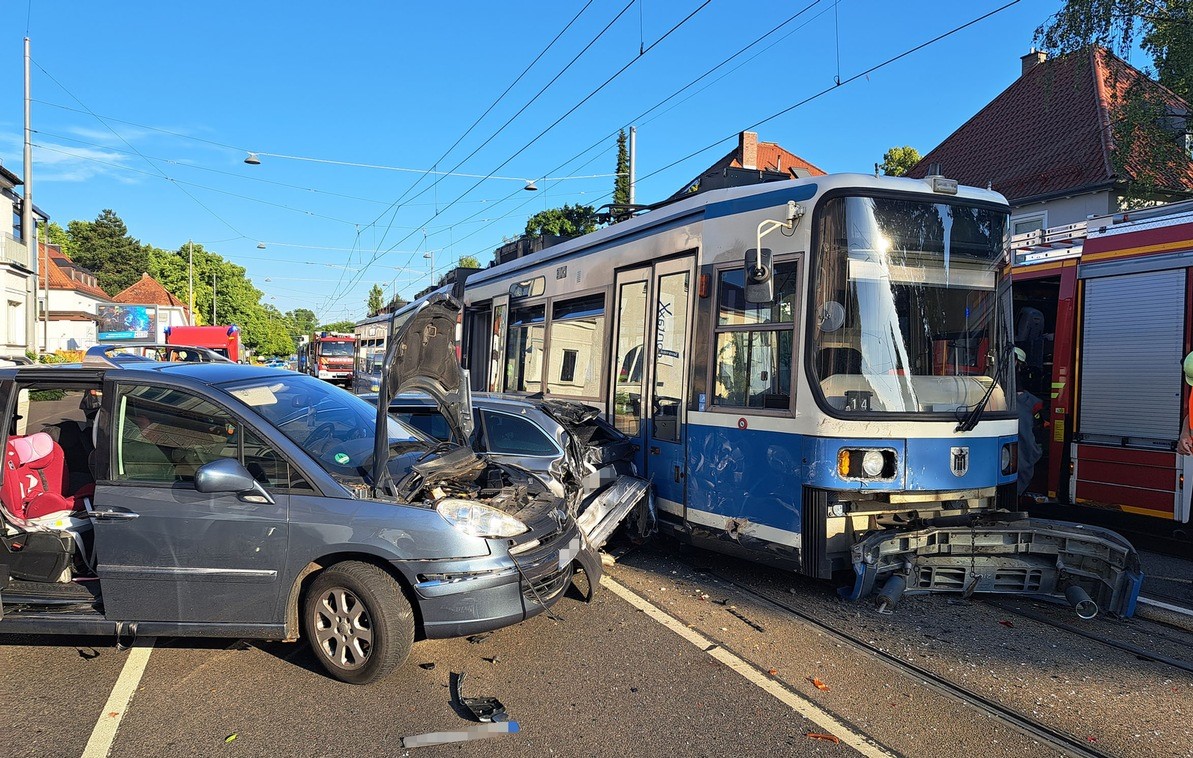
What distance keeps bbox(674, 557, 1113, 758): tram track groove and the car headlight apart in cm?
225

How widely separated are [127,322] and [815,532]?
49.4 meters

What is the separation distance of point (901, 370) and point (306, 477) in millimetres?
4087

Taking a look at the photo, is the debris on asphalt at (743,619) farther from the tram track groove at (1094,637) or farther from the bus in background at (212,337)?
the bus in background at (212,337)

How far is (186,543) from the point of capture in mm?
4152

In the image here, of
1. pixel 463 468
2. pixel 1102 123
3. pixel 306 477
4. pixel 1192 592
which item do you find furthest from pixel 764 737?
pixel 1102 123

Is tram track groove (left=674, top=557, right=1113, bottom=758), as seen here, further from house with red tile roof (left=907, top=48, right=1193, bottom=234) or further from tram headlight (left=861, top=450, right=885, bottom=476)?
house with red tile roof (left=907, top=48, right=1193, bottom=234)

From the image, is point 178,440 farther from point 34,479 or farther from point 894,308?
point 894,308

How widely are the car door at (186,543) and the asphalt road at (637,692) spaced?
454 millimetres

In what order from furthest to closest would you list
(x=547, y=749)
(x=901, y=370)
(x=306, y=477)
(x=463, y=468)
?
(x=901, y=370)
(x=463, y=468)
(x=306, y=477)
(x=547, y=749)

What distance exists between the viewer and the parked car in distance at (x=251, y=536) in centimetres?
409

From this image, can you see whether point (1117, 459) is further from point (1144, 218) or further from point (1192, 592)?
point (1144, 218)

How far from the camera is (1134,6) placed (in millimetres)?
12227

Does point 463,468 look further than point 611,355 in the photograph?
No

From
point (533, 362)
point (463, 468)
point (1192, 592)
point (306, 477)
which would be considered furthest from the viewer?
point (533, 362)
